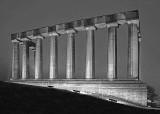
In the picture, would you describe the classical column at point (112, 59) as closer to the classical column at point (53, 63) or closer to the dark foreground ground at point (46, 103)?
the classical column at point (53, 63)

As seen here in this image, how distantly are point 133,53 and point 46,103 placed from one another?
60.9 meters

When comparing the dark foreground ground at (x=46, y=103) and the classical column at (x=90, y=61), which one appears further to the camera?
the classical column at (x=90, y=61)

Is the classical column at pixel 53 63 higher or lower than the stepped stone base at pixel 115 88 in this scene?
higher

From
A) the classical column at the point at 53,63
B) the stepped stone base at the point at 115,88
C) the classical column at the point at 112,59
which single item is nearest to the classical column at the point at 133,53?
the classical column at the point at 112,59

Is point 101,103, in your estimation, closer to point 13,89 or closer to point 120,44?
point 13,89

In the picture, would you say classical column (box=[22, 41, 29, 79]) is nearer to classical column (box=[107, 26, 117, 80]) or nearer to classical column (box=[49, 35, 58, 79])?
classical column (box=[49, 35, 58, 79])

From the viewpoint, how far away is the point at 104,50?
186500 millimetres

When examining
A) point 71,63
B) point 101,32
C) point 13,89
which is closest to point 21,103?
point 13,89

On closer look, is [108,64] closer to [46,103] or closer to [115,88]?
[115,88]

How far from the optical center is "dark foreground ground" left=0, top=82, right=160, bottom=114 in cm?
5384

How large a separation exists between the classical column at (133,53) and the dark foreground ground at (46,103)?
1488 inches

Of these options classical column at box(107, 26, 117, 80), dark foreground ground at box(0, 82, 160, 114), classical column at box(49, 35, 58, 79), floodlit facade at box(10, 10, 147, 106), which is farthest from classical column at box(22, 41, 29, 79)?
dark foreground ground at box(0, 82, 160, 114)

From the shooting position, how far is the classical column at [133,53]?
113 m

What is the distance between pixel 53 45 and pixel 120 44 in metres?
58.4
